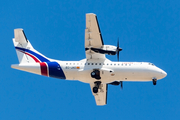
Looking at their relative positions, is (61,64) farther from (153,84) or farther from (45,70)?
(153,84)

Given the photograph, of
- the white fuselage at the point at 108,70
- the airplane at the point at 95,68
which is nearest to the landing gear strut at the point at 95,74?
the airplane at the point at 95,68

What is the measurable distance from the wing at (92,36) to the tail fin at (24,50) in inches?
153

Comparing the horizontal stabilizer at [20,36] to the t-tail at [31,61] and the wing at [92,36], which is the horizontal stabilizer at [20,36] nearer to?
the t-tail at [31,61]

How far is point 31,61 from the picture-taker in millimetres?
30156

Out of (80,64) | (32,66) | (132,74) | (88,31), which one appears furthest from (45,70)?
(132,74)

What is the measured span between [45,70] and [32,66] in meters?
1.15

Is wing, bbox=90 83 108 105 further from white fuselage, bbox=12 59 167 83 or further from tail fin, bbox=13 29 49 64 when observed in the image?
tail fin, bbox=13 29 49 64

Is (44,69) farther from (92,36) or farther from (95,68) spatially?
(92,36)

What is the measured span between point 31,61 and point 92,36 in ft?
19.6

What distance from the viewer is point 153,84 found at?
2906 cm

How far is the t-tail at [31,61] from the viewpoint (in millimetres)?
29344

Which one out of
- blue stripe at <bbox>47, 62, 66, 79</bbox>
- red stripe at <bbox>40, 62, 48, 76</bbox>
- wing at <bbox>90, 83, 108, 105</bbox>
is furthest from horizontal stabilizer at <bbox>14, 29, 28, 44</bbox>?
wing at <bbox>90, 83, 108, 105</bbox>

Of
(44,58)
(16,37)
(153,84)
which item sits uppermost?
(16,37)

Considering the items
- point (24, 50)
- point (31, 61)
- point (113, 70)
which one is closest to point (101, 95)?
point (113, 70)
